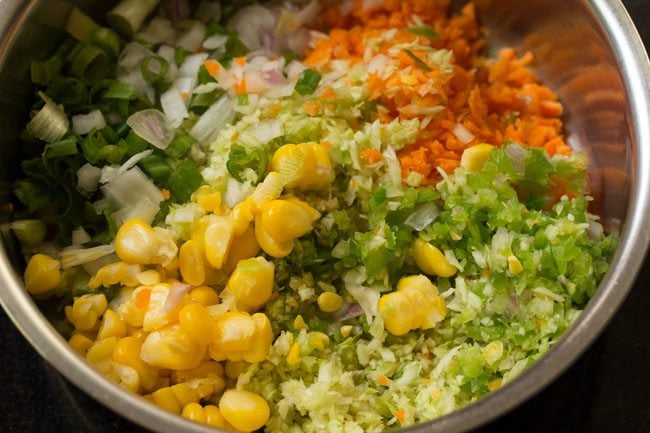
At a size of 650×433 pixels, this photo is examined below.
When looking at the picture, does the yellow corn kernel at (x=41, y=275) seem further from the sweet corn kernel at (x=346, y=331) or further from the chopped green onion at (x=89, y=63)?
the sweet corn kernel at (x=346, y=331)

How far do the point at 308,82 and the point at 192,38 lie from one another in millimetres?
385

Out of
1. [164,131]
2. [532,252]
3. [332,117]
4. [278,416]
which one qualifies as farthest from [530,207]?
[164,131]

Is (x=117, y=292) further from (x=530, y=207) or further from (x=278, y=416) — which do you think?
(x=530, y=207)

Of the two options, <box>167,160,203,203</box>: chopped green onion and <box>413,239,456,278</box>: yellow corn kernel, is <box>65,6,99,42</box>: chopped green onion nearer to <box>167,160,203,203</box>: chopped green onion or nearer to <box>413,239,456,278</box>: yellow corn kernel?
<box>167,160,203,203</box>: chopped green onion

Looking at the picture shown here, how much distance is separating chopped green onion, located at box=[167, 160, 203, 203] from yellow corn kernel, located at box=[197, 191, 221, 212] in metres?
0.07

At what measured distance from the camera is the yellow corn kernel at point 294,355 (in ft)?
4.99

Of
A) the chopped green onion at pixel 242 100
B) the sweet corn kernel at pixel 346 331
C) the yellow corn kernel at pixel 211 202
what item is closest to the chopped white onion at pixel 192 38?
the chopped green onion at pixel 242 100

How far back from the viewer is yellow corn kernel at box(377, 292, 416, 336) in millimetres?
1543

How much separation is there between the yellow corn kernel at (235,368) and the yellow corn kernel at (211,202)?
1.07ft

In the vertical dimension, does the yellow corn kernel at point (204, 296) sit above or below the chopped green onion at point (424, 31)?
below

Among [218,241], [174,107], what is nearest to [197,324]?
[218,241]

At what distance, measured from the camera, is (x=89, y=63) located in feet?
5.95

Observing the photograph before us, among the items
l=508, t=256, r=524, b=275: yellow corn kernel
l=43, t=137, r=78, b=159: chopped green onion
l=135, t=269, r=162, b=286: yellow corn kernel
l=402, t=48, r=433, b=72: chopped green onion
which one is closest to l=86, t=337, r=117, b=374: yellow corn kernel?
l=135, t=269, r=162, b=286: yellow corn kernel

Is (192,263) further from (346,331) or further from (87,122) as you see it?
(87,122)
